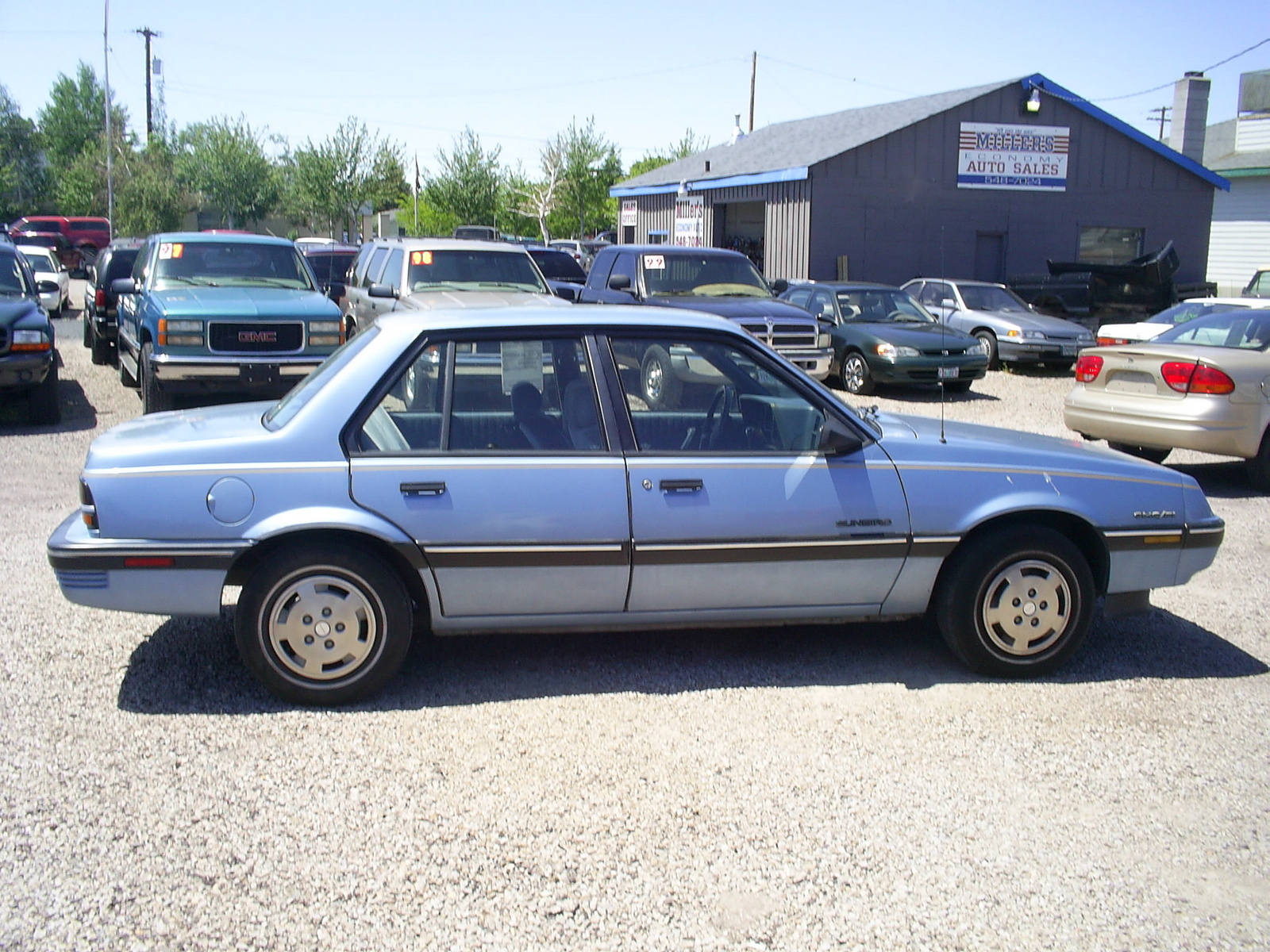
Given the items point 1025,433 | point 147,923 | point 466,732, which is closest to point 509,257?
point 1025,433

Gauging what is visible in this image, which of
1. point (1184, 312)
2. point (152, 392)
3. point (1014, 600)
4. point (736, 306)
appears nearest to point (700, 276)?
point (736, 306)

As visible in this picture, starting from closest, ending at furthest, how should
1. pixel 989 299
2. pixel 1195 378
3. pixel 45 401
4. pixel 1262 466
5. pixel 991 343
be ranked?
pixel 1195 378 → pixel 1262 466 → pixel 45 401 → pixel 991 343 → pixel 989 299

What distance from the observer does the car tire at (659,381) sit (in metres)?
4.91

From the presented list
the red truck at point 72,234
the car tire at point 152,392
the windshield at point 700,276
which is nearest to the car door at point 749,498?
the car tire at point 152,392

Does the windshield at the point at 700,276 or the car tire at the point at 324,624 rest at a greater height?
the windshield at the point at 700,276

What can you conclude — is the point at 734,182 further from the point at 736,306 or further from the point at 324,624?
the point at 324,624

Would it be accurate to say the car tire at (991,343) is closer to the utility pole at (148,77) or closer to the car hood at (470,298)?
the car hood at (470,298)

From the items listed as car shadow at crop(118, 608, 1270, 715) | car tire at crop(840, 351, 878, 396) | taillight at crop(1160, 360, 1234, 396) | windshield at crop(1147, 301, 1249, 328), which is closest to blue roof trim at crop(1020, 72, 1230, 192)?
windshield at crop(1147, 301, 1249, 328)

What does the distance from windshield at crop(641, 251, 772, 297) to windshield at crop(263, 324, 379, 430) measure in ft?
31.1

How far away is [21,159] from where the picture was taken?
225 ft

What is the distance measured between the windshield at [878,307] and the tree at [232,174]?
45104 mm

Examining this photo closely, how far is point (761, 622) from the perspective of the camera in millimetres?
4820

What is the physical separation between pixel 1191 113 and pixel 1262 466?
91.0 ft

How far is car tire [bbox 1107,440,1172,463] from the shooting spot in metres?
10.6
